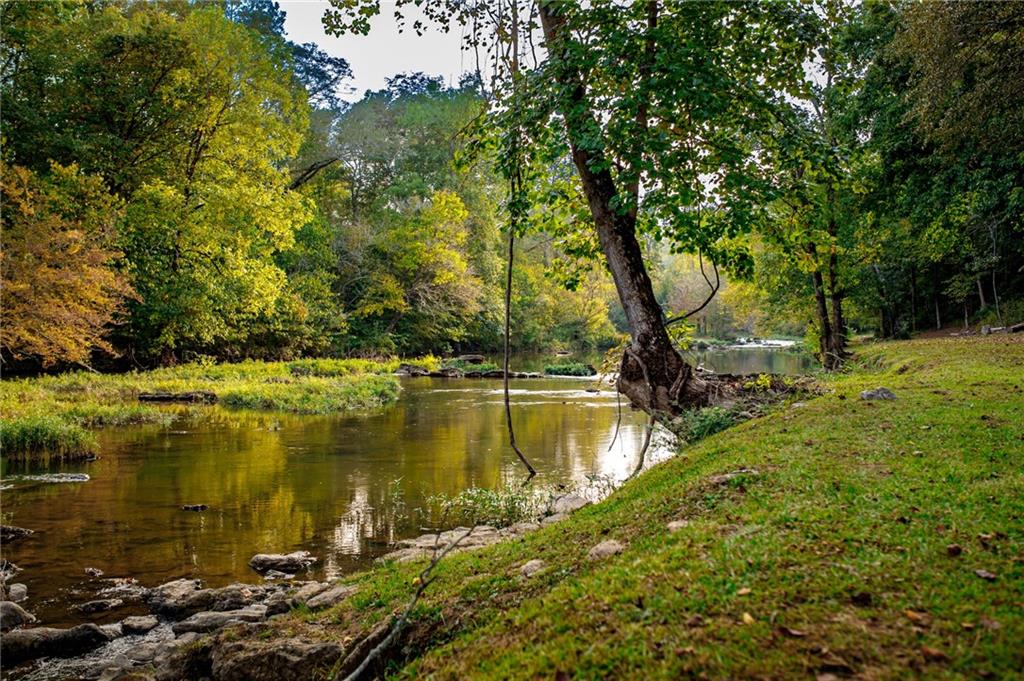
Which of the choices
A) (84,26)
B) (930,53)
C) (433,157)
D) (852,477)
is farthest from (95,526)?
(433,157)

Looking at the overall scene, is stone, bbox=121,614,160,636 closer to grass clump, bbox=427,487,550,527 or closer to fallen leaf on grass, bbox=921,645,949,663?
grass clump, bbox=427,487,550,527

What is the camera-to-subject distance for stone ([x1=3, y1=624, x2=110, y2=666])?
5.49 meters

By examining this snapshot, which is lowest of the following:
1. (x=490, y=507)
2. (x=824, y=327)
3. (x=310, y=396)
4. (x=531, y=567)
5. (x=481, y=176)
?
(x=490, y=507)

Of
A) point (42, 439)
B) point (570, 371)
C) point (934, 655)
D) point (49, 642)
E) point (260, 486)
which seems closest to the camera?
point (934, 655)

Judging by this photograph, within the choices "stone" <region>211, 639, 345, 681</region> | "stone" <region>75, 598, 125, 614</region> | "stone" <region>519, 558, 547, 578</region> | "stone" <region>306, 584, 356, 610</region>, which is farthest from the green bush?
"stone" <region>75, 598, 125, 614</region>

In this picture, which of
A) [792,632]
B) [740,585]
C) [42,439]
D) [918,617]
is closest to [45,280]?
[42,439]

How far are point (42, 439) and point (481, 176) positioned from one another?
36.5m

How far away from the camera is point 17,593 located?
678 cm

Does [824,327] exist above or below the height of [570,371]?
above

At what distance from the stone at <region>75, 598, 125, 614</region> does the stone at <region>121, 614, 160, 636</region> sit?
0.48 m

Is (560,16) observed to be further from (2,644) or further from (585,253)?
(2,644)

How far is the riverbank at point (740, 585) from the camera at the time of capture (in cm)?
290

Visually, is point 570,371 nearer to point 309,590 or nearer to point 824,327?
point 824,327

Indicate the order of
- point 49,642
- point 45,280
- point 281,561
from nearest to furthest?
1. point 49,642
2. point 281,561
3. point 45,280
